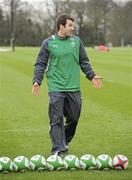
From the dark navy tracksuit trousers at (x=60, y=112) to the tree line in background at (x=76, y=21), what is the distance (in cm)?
9563

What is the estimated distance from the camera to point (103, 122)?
12977 millimetres

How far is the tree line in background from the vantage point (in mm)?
104750

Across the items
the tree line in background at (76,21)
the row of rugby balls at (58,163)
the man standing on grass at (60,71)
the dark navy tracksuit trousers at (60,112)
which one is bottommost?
the tree line in background at (76,21)

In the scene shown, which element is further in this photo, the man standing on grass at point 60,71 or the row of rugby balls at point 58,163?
the man standing on grass at point 60,71

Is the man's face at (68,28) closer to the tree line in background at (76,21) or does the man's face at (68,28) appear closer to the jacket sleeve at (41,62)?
the jacket sleeve at (41,62)

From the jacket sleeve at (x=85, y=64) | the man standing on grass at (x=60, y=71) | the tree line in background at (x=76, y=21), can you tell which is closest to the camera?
the man standing on grass at (x=60, y=71)

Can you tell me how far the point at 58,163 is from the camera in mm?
8094

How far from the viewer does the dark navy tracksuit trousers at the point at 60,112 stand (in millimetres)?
8820

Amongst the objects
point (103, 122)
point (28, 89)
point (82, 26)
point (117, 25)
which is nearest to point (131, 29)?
point (117, 25)

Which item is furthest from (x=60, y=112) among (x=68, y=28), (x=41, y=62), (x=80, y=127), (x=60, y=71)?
(x=80, y=127)

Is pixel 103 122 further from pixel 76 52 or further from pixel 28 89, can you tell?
pixel 28 89

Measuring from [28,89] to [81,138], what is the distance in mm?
10607

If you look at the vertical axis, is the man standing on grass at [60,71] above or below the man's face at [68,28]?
below

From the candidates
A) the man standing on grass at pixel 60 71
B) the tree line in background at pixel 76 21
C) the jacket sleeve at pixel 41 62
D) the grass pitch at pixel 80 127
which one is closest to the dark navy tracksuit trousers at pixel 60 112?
the man standing on grass at pixel 60 71
